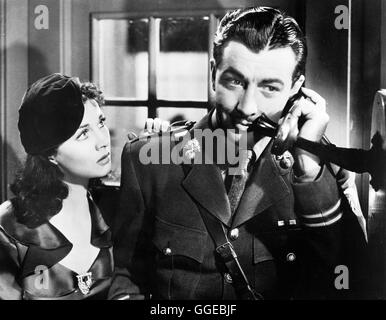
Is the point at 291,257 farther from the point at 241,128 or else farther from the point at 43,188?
the point at 43,188

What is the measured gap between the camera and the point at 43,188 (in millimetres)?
2227

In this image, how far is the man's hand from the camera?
2.15 m

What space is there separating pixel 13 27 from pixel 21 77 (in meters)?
0.21

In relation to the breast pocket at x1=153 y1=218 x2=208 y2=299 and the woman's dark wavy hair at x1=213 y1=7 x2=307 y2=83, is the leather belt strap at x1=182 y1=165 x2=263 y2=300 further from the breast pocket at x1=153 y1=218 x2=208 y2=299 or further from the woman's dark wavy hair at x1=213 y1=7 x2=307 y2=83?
the woman's dark wavy hair at x1=213 y1=7 x2=307 y2=83

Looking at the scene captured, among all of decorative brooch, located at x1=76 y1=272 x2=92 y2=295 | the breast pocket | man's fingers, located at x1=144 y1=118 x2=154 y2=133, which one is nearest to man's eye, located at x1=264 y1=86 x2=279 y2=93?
man's fingers, located at x1=144 y1=118 x2=154 y2=133

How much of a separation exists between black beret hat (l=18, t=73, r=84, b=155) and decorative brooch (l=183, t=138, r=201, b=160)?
0.44m

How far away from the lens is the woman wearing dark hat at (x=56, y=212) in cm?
220

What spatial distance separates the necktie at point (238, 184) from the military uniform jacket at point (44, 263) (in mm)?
527

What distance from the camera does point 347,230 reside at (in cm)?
219

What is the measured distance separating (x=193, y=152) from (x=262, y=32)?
0.54m

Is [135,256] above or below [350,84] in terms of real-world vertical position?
below

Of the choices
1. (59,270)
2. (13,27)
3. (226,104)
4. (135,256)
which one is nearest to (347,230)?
(226,104)
